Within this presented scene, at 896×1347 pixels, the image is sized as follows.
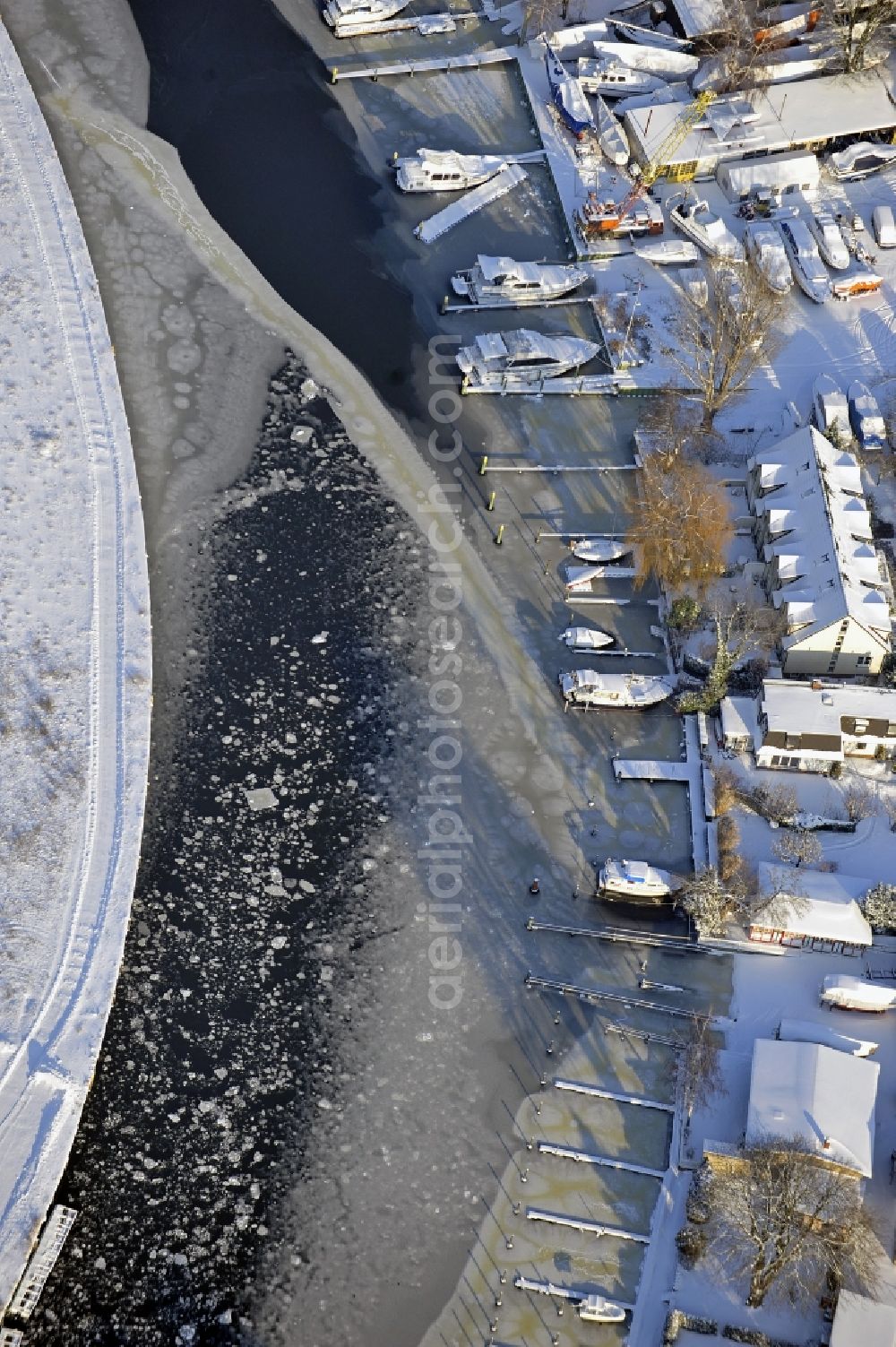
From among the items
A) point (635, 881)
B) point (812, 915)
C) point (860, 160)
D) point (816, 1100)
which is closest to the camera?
point (816, 1100)

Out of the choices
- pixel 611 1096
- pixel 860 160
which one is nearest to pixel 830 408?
pixel 860 160

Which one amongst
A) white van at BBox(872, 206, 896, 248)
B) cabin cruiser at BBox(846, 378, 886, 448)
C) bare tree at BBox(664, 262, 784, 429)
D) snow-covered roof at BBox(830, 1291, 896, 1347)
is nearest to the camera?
snow-covered roof at BBox(830, 1291, 896, 1347)

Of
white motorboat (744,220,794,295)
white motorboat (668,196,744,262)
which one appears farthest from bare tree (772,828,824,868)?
white motorboat (668,196,744,262)

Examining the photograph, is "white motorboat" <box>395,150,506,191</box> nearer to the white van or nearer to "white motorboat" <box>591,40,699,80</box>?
"white motorboat" <box>591,40,699,80</box>

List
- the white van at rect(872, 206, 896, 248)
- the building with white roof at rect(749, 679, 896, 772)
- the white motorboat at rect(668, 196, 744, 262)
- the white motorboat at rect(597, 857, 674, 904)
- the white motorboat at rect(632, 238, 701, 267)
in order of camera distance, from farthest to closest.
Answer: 1. the white van at rect(872, 206, 896, 248)
2. the white motorboat at rect(668, 196, 744, 262)
3. the white motorboat at rect(632, 238, 701, 267)
4. the building with white roof at rect(749, 679, 896, 772)
5. the white motorboat at rect(597, 857, 674, 904)

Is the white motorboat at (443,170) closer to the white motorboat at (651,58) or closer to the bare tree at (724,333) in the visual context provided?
the white motorboat at (651,58)

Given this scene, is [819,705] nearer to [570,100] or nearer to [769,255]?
[769,255]

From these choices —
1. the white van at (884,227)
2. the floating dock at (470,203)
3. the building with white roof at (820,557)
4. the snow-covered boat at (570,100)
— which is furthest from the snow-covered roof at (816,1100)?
the snow-covered boat at (570,100)
